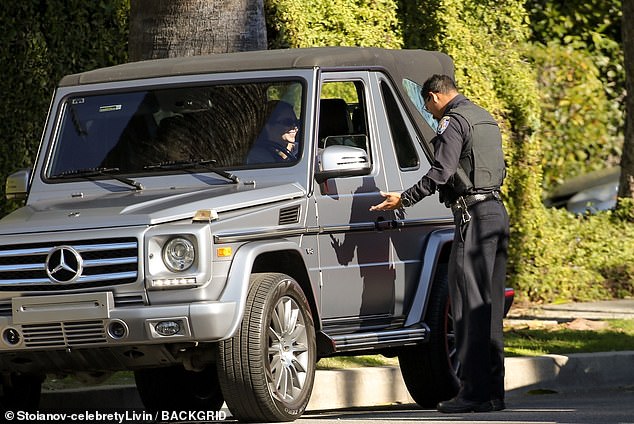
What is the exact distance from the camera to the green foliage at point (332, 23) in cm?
1293

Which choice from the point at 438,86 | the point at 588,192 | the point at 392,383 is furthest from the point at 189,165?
the point at 588,192

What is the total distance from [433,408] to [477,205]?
59.0 inches

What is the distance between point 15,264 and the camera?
7668 mm

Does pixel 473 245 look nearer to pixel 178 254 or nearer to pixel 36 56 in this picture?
pixel 178 254

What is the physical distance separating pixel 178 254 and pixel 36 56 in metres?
6.00

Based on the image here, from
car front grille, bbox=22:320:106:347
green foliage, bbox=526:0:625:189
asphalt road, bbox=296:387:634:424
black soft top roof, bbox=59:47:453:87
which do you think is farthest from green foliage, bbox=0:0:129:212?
green foliage, bbox=526:0:625:189

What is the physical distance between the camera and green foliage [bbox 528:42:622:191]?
2198 centimetres

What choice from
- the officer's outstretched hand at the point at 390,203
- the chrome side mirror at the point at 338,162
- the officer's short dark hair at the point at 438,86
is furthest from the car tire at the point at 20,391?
the officer's short dark hair at the point at 438,86

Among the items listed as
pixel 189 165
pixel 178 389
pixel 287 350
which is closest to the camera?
pixel 287 350

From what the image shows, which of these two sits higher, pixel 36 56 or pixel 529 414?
pixel 36 56

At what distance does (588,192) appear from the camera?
69.2ft

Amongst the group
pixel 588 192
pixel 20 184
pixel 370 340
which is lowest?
pixel 370 340

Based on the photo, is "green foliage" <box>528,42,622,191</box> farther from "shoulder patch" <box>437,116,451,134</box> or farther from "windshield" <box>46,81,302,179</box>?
"windshield" <box>46,81,302,179</box>

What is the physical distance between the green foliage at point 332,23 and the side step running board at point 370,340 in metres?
4.58
